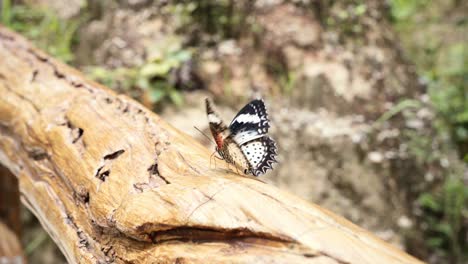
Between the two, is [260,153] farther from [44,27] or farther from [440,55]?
[440,55]

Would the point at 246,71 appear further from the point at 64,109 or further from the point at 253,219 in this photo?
the point at 253,219

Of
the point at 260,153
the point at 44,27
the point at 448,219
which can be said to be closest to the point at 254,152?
the point at 260,153

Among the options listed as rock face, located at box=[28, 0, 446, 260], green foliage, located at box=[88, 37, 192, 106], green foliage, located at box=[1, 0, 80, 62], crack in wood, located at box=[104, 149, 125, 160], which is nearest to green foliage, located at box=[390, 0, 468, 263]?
rock face, located at box=[28, 0, 446, 260]

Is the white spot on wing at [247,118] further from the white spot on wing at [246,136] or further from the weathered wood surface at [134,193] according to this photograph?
the weathered wood surface at [134,193]

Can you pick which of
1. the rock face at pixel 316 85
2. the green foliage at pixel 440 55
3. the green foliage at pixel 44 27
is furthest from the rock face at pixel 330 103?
the green foliage at pixel 44 27

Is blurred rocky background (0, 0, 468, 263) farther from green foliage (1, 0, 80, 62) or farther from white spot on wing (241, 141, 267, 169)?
white spot on wing (241, 141, 267, 169)
